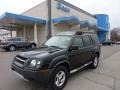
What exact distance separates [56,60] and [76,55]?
1345 mm

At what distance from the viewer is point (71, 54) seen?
16.5 feet

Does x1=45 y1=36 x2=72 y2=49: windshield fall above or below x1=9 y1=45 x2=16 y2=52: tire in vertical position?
above

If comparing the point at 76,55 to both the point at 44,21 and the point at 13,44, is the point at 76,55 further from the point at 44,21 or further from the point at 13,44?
the point at 44,21

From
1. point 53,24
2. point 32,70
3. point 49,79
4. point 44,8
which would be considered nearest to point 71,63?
point 49,79

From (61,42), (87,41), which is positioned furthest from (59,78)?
(87,41)

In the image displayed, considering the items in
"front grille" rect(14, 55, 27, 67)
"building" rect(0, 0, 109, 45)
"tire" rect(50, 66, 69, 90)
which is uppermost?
"building" rect(0, 0, 109, 45)

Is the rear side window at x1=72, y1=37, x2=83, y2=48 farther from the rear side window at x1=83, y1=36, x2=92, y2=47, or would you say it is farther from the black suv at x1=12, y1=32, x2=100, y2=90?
the rear side window at x1=83, y1=36, x2=92, y2=47

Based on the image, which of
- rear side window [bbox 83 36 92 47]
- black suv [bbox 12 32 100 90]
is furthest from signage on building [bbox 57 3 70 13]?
black suv [bbox 12 32 100 90]

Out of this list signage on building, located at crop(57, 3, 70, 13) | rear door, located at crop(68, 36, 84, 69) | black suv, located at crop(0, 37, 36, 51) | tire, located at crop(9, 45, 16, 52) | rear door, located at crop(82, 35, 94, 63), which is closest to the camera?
rear door, located at crop(68, 36, 84, 69)

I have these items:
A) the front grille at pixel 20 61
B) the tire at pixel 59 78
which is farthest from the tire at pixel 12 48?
the tire at pixel 59 78

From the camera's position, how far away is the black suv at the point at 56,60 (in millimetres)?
3910

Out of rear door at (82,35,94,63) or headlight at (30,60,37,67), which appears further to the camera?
rear door at (82,35,94,63)

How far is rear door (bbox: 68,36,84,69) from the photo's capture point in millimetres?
5090

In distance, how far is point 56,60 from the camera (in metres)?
4.24
